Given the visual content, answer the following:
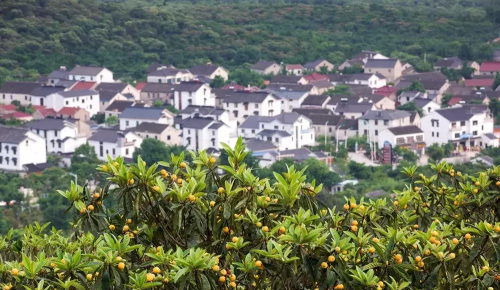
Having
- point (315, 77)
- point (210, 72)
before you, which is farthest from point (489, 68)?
point (210, 72)

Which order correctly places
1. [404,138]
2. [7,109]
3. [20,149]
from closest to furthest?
[20,149] < [404,138] < [7,109]

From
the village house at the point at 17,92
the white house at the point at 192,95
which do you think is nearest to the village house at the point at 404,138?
the white house at the point at 192,95

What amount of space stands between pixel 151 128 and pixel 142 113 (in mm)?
1141

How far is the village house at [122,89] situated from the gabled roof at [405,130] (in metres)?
6.10

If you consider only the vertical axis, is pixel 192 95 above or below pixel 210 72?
below

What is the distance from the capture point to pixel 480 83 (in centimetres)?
2103

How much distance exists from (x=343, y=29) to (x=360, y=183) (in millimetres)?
16262

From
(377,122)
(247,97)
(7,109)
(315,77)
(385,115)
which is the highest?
(315,77)

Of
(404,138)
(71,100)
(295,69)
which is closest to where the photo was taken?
(404,138)

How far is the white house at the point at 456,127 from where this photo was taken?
15797 millimetres

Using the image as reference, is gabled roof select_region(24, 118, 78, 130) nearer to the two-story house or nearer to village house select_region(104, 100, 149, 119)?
village house select_region(104, 100, 149, 119)

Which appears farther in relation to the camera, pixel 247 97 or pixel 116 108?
pixel 116 108

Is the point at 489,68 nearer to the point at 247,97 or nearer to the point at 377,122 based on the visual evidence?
the point at 247,97

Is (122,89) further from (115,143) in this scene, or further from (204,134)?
(115,143)
